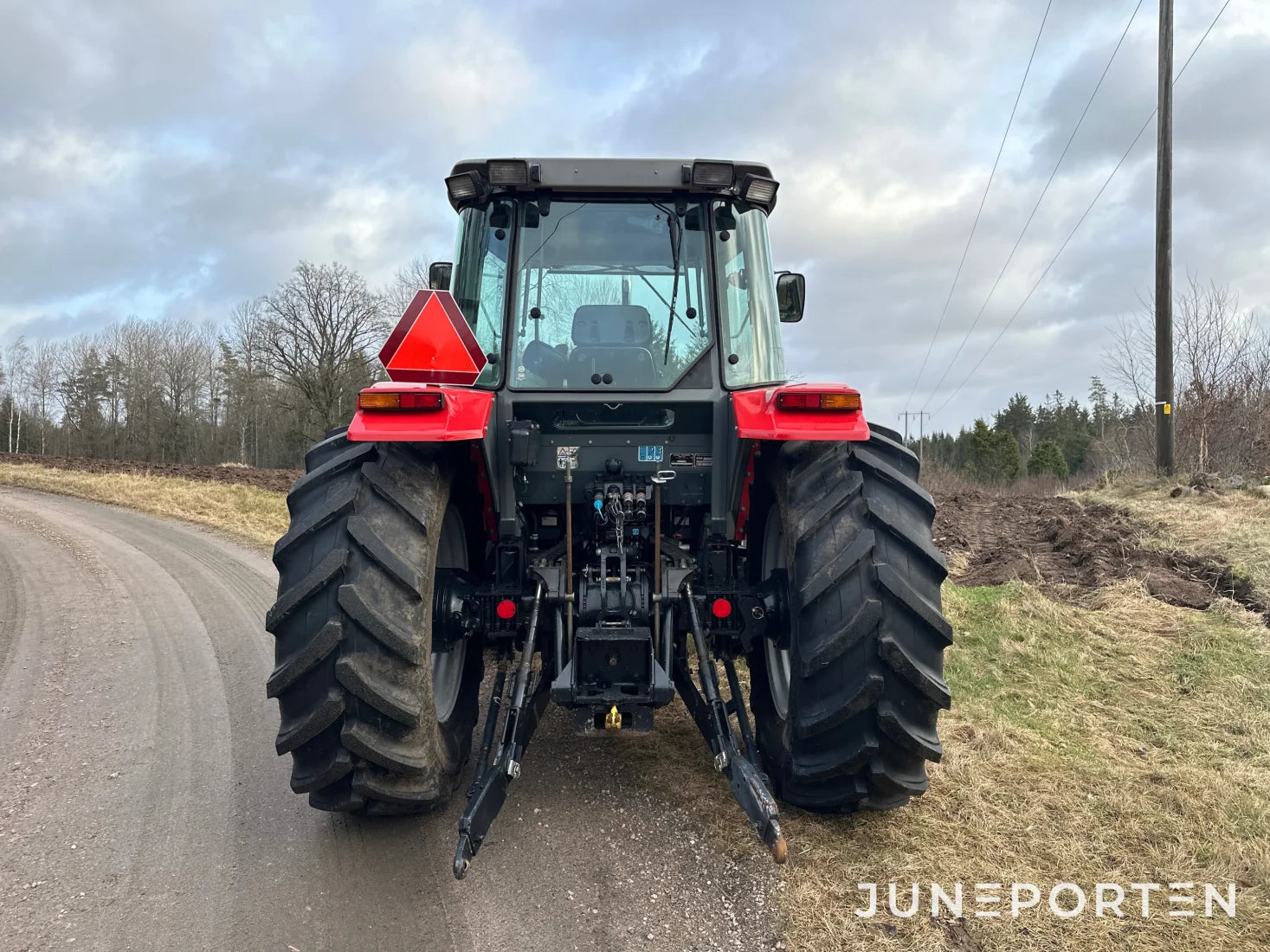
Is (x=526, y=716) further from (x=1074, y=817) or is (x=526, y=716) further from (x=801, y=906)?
(x=1074, y=817)

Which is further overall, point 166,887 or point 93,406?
point 93,406

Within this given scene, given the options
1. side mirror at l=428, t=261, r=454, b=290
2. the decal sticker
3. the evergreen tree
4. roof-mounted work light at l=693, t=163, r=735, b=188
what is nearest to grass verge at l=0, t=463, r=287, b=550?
side mirror at l=428, t=261, r=454, b=290

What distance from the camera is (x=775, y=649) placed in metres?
3.71

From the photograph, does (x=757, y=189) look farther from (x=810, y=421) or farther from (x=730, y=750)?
(x=730, y=750)

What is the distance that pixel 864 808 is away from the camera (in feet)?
9.89

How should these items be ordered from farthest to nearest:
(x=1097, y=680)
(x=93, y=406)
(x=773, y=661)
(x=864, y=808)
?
1. (x=93, y=406)
2. (x=1097, y=680)
3. (x=773, y=661)
4. (x=864, y=808)

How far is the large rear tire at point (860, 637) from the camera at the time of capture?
2.72 meters

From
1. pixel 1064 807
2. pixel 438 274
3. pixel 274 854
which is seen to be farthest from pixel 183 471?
pixel 1064 807

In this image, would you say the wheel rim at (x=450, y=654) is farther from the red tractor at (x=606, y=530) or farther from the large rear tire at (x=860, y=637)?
the large rear tire at (x=860, y=637)

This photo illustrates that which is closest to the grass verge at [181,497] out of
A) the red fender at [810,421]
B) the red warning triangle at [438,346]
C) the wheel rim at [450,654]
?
the wheel rim at [450,654]

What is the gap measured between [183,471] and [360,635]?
837 inches

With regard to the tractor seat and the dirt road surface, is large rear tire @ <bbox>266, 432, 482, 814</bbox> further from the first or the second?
the tractor seat

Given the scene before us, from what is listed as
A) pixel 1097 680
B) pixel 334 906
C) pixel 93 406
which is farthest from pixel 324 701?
pixel 93 406

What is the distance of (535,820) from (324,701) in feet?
3.50
